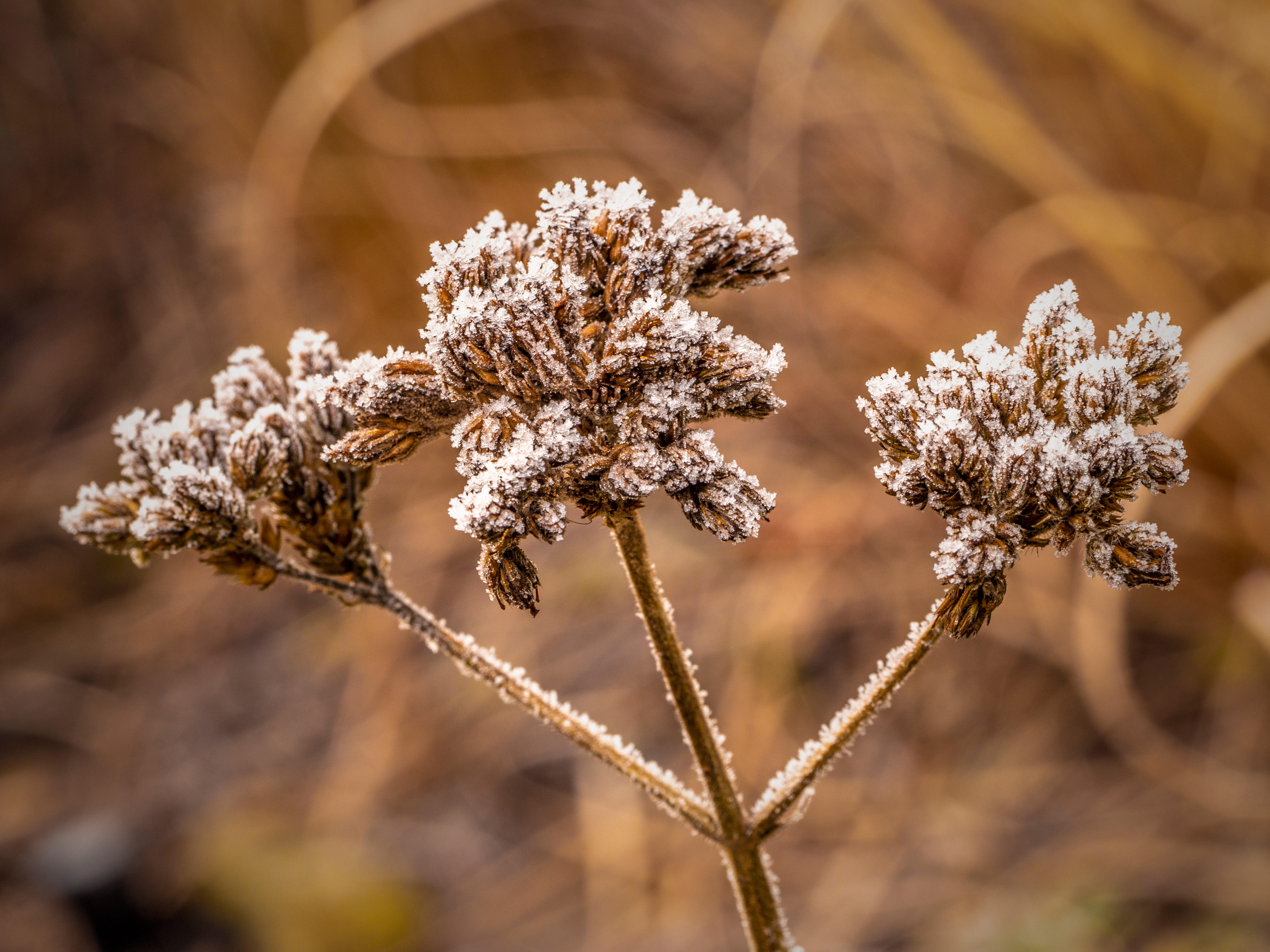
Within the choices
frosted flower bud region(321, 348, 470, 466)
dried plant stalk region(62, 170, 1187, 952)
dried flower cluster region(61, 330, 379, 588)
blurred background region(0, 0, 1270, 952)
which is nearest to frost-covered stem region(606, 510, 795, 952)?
dried plant stalk region(62, 170, 1187, 952)

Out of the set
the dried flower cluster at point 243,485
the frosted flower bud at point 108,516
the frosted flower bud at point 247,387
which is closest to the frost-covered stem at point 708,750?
the dried flower cluster at point 243,485

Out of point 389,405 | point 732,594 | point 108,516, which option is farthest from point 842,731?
point 732,594

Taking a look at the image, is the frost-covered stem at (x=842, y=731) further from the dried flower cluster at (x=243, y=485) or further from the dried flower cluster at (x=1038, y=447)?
the dried flower cluster at (x=243, y=485)

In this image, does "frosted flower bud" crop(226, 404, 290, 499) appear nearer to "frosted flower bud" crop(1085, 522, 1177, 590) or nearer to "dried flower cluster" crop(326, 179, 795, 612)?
"dried flower cluster" crop(326, 179, 795, 612)

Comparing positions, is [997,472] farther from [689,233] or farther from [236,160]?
[236,160]

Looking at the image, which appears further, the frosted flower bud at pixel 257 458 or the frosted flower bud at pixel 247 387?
the frosted flower bud at pixel 247 387

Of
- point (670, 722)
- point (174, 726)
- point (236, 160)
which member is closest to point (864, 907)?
point (670, 722)
